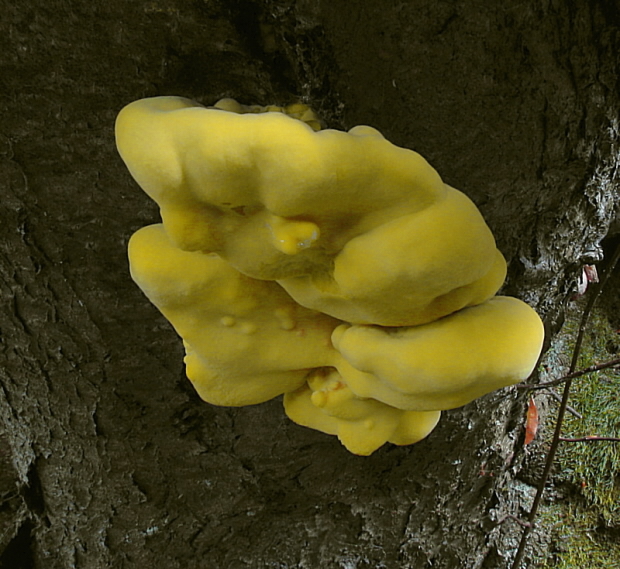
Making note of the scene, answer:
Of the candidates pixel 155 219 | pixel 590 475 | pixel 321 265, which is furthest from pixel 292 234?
pixel 590 475

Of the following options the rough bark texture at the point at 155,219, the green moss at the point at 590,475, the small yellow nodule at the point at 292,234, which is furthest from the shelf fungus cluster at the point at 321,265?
the green moss at the point at 590,475

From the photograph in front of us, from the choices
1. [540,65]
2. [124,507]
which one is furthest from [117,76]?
[124,507]

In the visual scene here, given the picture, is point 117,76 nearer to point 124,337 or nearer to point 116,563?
point 124,337

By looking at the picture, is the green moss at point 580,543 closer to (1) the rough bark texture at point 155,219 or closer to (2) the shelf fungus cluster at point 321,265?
(1) the rough bark texture at point 155,219

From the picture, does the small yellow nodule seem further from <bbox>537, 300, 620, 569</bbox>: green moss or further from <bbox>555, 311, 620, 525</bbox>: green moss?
<bbox>555, 311, 620, 525</bbox>: green moss

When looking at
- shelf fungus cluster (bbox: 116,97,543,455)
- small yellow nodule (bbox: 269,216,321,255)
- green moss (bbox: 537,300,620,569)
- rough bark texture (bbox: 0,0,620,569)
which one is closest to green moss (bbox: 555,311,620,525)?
green moss (bbox: 537,300,620,569)

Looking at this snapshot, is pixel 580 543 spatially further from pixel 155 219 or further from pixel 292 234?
pixel 292 234
